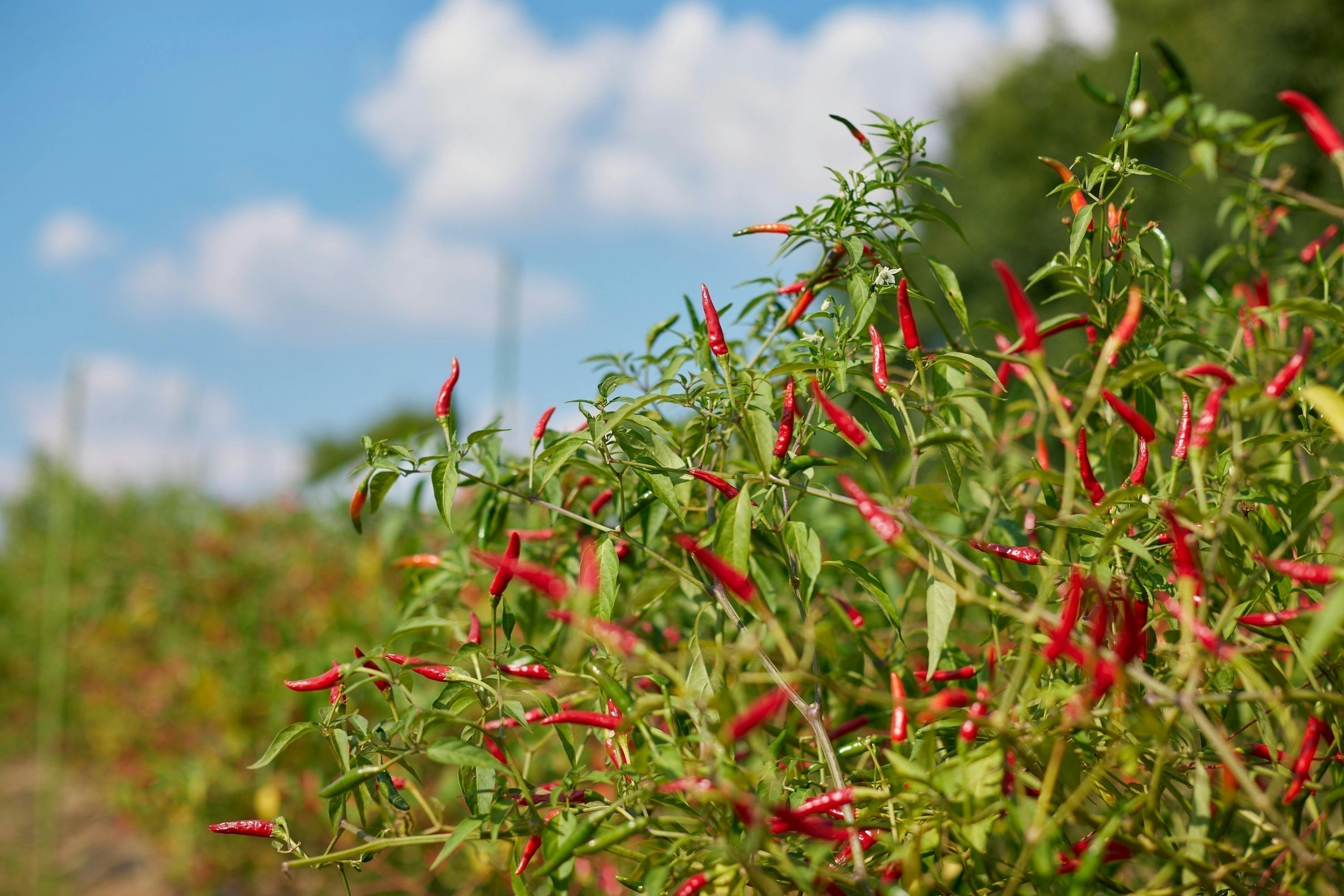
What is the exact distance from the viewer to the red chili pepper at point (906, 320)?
0.92m

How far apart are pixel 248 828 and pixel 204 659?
364cm

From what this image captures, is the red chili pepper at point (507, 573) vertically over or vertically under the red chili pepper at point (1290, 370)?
under

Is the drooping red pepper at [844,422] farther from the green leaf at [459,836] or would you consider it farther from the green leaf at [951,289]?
the green leaf at [459,836]

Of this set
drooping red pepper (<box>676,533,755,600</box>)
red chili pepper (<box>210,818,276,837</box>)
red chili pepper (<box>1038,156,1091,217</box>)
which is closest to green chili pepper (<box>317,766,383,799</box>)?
red chili pepper (<box>210,818,276,837</box>)

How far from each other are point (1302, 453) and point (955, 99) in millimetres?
19595

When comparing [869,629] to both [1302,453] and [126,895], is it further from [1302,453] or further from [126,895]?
[126,895]

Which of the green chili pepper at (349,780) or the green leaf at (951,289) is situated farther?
the green leaf at (951,289)

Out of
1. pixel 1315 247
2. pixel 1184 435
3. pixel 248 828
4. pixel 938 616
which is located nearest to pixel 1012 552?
pixel 938 616

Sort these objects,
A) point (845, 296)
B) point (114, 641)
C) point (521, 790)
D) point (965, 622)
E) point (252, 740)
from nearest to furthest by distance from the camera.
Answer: point (521, 790) < point (845, 296) < point (965, 622) < point (252, 740) < point (114, 641)

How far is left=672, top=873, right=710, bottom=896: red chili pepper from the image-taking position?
0.81 m

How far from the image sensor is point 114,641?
17.5ft

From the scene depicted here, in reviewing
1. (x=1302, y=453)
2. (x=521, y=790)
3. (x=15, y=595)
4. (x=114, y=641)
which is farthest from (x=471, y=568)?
(x=15, y=595)

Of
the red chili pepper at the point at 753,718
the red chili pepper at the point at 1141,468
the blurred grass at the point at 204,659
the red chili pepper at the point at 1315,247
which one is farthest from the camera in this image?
the blurred grass at the point at 204,659

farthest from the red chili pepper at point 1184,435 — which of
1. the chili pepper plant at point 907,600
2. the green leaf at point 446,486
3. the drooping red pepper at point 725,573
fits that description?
the green leaf at point 446,486
